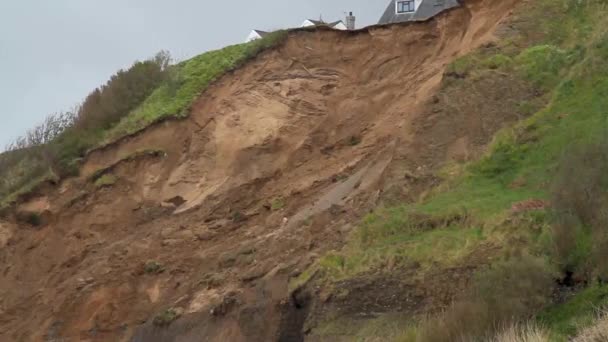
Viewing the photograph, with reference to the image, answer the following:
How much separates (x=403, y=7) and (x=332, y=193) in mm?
25859

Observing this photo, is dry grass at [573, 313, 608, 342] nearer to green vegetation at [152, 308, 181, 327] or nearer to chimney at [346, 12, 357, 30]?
green vegetation at [152, 308, 181, 327]

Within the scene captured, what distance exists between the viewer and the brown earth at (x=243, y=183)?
2233 cm

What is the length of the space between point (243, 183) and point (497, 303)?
12.8 metres

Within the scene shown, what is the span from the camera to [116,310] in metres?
26.0

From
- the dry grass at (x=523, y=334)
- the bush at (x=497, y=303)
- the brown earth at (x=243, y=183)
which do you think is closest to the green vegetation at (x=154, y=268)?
the brown earth at (x=243, y=183)

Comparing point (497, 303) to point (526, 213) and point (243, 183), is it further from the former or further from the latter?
point (243, 183)

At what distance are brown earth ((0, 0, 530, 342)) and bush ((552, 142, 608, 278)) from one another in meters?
4.75

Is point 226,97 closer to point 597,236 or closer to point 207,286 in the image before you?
point 207,286

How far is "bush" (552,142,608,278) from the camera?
597 inches

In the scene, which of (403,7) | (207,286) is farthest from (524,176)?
(403,7)

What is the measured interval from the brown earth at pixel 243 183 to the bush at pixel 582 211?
4753 millimetres

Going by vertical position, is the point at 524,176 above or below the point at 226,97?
below

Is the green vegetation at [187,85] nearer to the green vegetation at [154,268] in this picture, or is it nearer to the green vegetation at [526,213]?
the green vegetation at [154,268]

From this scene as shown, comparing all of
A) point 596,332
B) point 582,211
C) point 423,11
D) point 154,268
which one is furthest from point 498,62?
point 423,11
